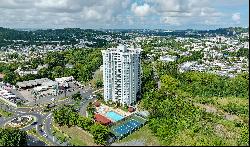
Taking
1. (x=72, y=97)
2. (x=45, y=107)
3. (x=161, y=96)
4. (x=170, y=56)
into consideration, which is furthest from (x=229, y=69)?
(x=45, y=107)

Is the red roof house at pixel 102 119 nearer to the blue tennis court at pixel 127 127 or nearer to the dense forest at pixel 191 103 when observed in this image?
the blue tennis court at pixel 127 127

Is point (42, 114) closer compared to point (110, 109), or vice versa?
point (42, 114)

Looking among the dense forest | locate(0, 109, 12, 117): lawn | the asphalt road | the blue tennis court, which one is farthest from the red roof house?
locate(0, 109, 12, 117): lawn

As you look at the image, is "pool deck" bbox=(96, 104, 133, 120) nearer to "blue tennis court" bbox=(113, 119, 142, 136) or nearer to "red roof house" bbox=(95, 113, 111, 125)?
"blue tennis court" bbox=(113, 119, 142, 136)

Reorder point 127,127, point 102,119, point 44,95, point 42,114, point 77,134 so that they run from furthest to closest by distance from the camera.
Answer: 1. point 44,95
2. point 42,114
3. point 102,119
4. point 127,127
5. point 77,134

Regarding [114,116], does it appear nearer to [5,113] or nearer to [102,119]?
[102,119]

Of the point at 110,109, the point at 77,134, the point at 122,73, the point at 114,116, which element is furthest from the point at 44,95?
the point at 77,134

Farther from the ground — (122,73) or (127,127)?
(122,73)
